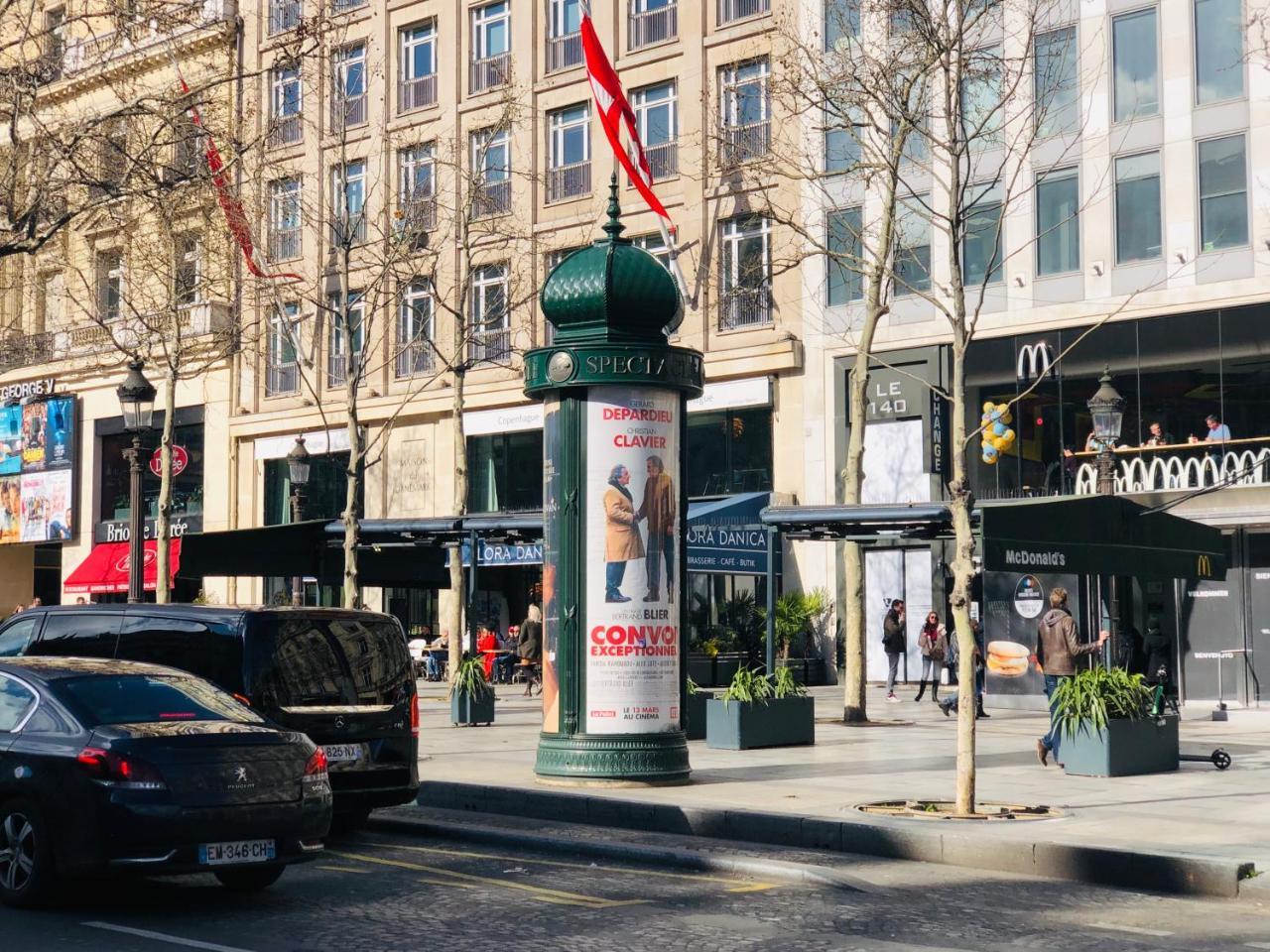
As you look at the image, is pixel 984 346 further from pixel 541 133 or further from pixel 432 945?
pixel 432 945

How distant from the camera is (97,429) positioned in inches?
1953

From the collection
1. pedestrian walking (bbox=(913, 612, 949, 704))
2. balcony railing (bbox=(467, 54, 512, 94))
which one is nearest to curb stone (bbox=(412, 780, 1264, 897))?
pedestrian walking (bbox=(913, 612, 949, 704))

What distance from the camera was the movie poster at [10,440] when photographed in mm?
52000

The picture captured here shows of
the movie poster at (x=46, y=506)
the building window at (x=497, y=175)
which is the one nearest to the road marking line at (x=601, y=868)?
the building window at (x=497, y=175)

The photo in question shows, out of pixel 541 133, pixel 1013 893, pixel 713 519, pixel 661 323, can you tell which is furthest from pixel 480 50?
pixel 1013 893

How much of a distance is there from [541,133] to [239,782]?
31.8 metres

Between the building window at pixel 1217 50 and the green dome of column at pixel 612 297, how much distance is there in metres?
17.3

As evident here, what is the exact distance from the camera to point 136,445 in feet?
72.0

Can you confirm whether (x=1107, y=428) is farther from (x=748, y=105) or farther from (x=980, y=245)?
(x=748, y=105)

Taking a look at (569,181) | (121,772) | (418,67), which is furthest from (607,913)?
(418,67)

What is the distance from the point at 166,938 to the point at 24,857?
130 cm

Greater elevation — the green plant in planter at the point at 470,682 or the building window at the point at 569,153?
the building window at the point at 569,153

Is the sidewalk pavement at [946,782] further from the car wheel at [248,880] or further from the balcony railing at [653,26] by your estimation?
the balcony railing at [653,26]

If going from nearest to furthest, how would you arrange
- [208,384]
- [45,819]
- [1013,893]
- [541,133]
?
[45,819] → [1013,893] → [541,133] → [208,384]
